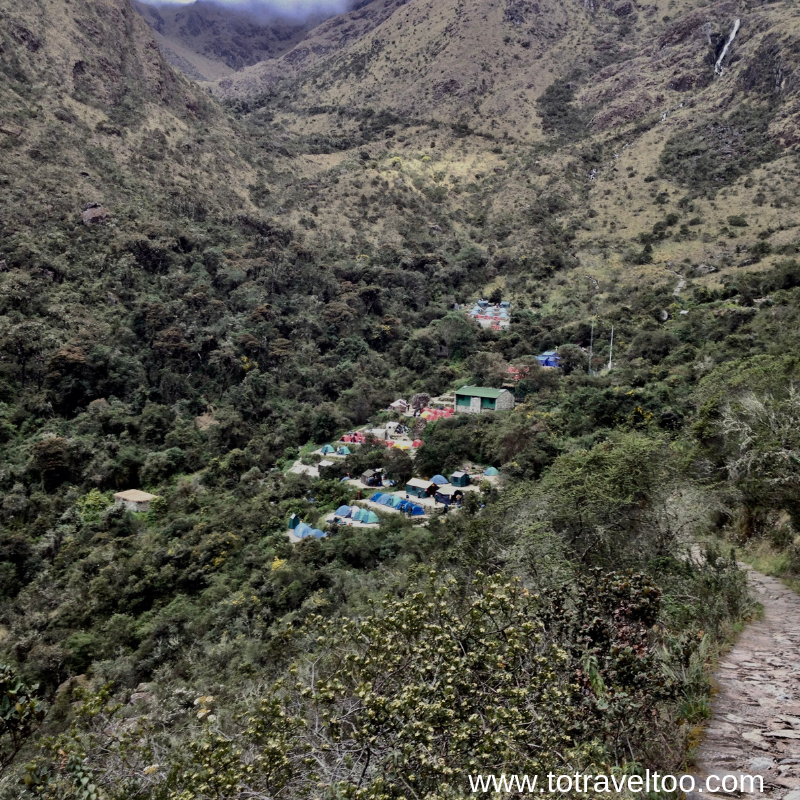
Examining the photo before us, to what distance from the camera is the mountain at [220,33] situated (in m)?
117

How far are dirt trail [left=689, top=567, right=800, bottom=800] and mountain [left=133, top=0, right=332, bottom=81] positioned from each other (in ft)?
447

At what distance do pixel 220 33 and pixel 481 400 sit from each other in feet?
433

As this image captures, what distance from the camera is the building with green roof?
29.3m

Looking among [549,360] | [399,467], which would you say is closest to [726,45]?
[549,360]

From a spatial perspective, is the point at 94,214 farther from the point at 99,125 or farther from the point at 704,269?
the point at 704,269

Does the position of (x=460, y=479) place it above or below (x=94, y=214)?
below

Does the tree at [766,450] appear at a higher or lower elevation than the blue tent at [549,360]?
higher

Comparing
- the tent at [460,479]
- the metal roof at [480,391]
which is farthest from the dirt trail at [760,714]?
the metal roof at [480,391]

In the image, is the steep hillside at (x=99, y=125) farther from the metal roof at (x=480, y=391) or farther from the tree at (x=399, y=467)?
the tree at (x=399, y=467)

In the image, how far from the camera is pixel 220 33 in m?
121

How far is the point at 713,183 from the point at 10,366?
52.0 metres

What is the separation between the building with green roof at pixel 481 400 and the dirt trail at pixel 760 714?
24784 mm

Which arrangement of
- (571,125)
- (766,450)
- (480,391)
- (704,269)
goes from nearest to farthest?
1. (766,450)
2. (480,391)
3. (704,269)
4. (571,125)

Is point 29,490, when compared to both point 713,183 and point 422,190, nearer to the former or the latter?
→ point 422,190
